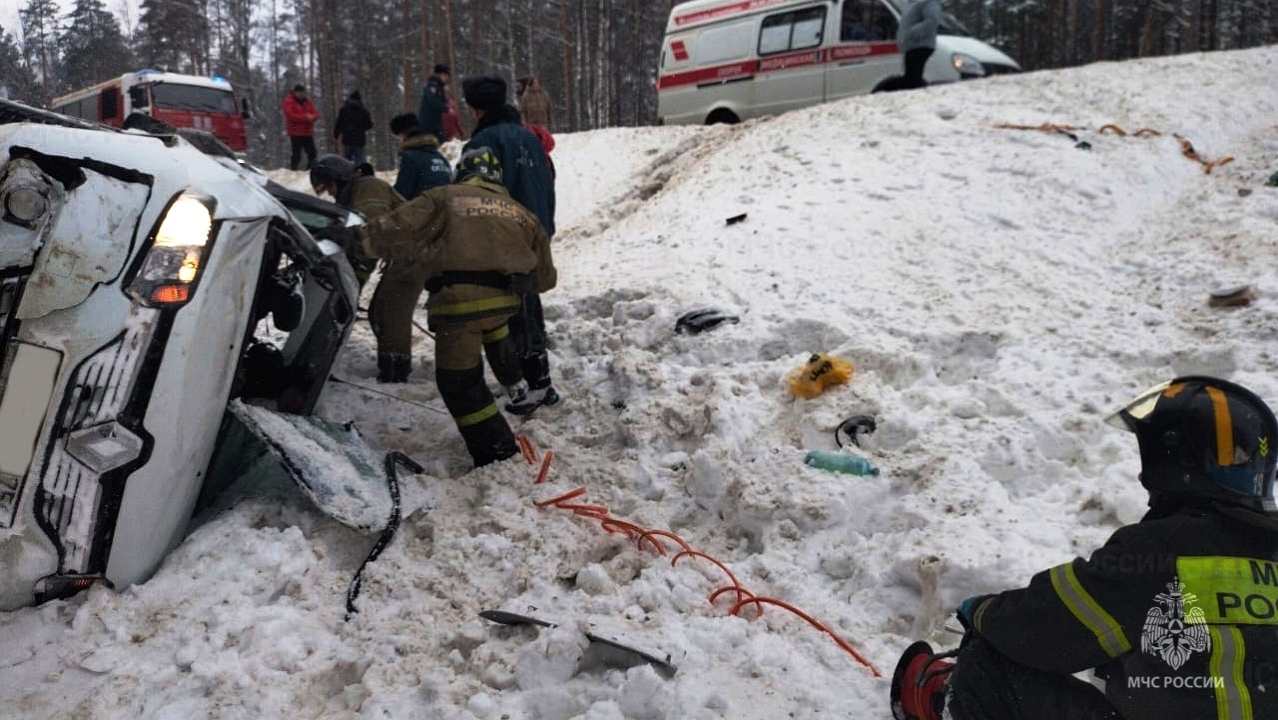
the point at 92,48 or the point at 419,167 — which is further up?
the point at 92,48

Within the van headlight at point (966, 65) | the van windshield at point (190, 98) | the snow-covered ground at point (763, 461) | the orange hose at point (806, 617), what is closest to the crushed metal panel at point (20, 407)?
the snow-covered ground at point (763, 461)

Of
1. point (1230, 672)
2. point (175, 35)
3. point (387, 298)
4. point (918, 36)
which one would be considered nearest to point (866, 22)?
point (918, 36)

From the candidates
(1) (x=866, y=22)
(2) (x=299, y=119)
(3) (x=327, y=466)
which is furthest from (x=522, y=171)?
(2) (x=299, y=119)

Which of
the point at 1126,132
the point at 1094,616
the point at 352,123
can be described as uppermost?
the point at 352,123

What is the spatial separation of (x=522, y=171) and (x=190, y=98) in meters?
16.7

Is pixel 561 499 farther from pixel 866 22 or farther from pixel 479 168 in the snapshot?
pixel 866 22

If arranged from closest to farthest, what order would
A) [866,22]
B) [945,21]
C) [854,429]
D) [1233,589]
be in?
[1233,589] → [854,429] → [866,22] → [945,21]

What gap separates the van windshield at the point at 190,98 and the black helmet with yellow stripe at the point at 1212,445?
67.4ft

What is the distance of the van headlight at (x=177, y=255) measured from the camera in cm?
257

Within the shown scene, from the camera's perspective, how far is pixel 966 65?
11219mm

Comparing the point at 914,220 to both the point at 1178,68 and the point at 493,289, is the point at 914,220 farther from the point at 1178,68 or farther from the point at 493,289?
the point at 1178,68

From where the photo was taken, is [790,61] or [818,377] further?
[790,61]

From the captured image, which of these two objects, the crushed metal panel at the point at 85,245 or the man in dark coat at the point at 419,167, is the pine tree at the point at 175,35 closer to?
the man in dark coat at the point at 419,167

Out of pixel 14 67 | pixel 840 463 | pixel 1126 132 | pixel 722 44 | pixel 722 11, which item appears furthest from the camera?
pixel 14 67
